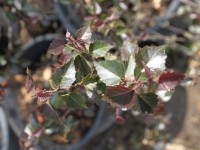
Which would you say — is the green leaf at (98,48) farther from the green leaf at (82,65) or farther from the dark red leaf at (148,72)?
the dark red leaf at (148,72)

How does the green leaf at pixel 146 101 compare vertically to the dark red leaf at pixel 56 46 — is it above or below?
below

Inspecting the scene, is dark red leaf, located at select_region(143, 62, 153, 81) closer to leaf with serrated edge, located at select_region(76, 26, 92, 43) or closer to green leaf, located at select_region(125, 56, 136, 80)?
green leaf, located at select_region(125, 56, 136, 80)

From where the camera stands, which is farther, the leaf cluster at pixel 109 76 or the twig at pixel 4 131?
the twig at pixel 4 131

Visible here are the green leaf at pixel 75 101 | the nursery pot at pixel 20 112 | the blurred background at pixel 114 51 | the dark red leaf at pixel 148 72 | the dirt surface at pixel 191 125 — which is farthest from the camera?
the dirt surface at pixel 191 125

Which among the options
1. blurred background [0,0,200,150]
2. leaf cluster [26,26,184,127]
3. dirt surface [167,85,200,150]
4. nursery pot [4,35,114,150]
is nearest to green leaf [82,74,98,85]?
leaf cluster [26,26,184,127]

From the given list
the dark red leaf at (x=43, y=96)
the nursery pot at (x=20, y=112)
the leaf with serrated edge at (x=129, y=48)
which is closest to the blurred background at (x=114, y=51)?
the nursery pot at (x=20, y=112)

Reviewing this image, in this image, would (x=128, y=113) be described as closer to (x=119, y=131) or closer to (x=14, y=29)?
(x=119, y=131)

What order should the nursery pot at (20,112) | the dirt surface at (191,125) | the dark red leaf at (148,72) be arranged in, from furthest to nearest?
the dirt surface at (191,125)
the nursery pot at (20,112)
the dark red leaf at (148,72)
